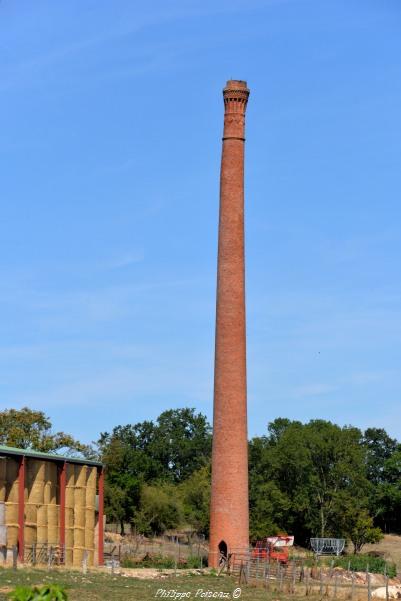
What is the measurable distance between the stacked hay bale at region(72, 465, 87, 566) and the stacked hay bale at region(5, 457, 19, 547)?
449 cm

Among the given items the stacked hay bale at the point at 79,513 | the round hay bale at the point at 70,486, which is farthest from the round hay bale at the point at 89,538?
the round hay bale at the point at 70,486

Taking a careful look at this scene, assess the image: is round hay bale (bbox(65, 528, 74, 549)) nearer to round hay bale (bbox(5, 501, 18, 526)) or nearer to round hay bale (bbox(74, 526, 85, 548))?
round hay bale (bbox(74, 526, 85, 548))

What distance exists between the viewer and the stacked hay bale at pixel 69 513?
5031 centimetres

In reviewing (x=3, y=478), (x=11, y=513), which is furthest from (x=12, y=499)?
(x=3, y=478)

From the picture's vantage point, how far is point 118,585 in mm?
40062

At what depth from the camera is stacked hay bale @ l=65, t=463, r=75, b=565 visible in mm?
50312

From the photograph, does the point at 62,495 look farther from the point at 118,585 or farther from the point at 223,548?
the point at 118,585

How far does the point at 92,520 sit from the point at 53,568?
8472 millimetres

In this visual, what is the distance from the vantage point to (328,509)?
80.9m

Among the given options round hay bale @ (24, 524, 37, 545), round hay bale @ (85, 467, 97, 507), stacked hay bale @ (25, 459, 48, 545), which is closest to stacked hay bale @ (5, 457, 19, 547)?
round hay bale @ (24, 524, 37, 545)

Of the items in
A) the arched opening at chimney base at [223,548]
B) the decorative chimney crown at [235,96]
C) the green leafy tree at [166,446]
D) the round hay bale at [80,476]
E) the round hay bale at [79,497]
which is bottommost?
the arched opening at chimney base at [223,548]

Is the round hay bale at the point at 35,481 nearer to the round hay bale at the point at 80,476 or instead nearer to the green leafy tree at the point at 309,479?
the round hay bale at the point at 80,476

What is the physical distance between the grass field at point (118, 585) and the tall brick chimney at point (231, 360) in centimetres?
727

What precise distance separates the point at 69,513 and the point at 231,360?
10752 millimetres
